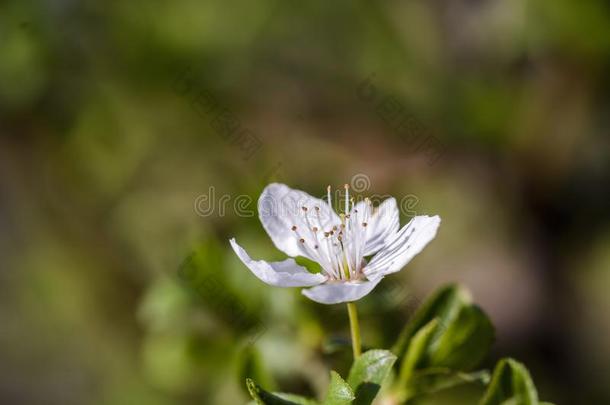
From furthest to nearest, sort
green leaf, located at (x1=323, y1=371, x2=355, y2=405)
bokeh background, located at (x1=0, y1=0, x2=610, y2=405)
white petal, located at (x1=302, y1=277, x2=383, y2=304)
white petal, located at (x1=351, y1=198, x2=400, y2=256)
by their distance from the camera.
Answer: bokeh background, located at (x1=0, y1=0, x2=610, y2=405) → white petal, located at (x1=351, y1=198, x2=400, y2=256) → white petal, located at (x1=302, y1=277, x2=383, y2=304) → green leaf, located at (x1=323, y1=371, x2=355, y2=405)

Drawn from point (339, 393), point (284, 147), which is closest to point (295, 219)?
point (339, 393)

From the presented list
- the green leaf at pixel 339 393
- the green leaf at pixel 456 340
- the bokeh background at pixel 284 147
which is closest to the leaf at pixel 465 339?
the green leaf at pixel 456 340

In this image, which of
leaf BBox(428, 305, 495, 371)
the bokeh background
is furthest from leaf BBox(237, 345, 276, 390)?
the bokeh background

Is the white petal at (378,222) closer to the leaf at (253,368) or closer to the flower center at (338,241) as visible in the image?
the flower center at (338,241)

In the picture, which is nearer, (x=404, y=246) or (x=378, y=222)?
(x=404, y=246)

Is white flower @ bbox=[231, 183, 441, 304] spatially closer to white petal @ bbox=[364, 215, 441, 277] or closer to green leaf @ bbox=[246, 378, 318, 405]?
white petal @ bbox=[364, 215, 441, 277]

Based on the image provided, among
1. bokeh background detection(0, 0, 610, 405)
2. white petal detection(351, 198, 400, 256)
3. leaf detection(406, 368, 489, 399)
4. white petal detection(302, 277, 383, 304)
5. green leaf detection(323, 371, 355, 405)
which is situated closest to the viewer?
green leaf detection(323, 371, 355, 405)

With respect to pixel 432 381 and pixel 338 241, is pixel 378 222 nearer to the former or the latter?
pixel 338 241
